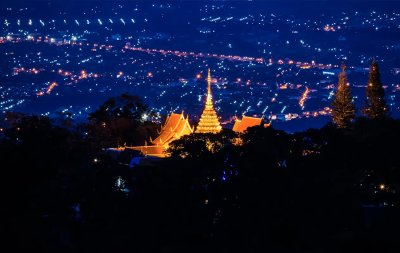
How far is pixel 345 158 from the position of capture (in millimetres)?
15742

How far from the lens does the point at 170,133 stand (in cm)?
3030

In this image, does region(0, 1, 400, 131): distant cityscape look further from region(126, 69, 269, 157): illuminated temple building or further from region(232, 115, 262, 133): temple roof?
region(232, 115, 262, 133): temple roof

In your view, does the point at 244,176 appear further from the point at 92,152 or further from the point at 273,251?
the point at 92,152

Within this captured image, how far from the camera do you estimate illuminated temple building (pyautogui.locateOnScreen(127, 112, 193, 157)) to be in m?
28.5

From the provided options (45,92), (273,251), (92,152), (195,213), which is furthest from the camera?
(45,92)

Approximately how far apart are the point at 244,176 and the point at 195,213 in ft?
5.46

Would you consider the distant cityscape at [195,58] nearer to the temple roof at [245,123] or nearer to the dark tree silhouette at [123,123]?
the dark tree silhouette at [123,123]

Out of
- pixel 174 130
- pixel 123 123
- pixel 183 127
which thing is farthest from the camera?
pixel 123 123

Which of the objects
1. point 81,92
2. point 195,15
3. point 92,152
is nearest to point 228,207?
point 92,152

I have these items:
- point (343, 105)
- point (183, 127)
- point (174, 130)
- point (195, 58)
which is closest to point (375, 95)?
point (343, 105)

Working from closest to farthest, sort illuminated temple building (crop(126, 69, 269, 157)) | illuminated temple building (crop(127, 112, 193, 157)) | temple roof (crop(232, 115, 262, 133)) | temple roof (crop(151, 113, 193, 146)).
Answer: temple roof (crop(232, 115, 262, 133))
illuminated temple building (crop(127, 112, 193, 157))
illuminated temple building (crop(126, 69, 269, 157))
temple roof (crop(151, 113, 193, 146))

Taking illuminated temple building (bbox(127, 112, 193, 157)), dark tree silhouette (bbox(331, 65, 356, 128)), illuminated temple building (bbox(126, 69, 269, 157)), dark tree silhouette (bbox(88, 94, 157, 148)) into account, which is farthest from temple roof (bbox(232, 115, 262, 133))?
dark tree silhouette (bbox(88, 94, 157, 148))

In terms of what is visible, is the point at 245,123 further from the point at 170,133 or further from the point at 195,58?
the point at 195,58

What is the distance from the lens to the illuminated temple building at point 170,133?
2853 centimetres
